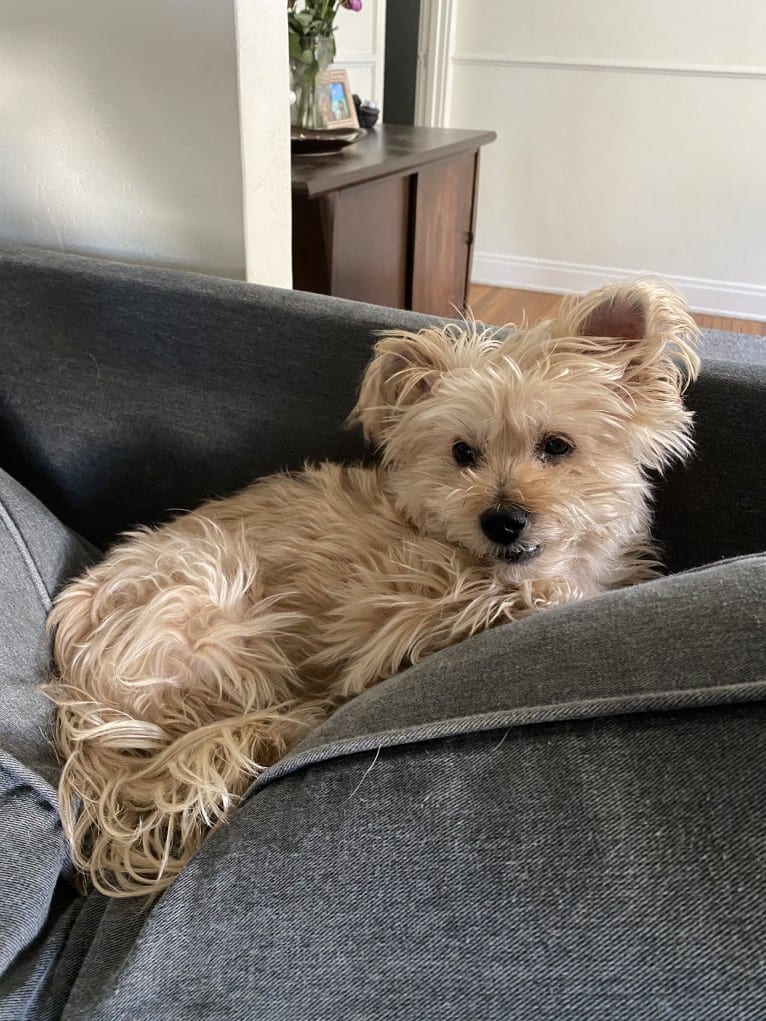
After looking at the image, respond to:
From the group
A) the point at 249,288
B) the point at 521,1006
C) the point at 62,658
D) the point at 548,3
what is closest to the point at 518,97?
the point at 548,3

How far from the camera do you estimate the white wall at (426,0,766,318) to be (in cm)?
391

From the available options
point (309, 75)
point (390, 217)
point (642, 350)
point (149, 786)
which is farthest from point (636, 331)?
point (309, 75)

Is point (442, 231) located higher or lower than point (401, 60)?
lower

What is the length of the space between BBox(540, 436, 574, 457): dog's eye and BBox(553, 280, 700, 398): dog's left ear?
0.10 m

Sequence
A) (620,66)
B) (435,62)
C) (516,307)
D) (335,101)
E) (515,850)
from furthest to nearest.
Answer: (516,307)
(435,62)
(620,66)
(335,101)
(515,850)

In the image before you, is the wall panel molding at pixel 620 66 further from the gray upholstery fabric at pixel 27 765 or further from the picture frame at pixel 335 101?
the gray upholstery fabric at pixel 27 765

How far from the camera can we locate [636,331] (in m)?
1.03

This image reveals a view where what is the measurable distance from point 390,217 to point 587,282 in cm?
253

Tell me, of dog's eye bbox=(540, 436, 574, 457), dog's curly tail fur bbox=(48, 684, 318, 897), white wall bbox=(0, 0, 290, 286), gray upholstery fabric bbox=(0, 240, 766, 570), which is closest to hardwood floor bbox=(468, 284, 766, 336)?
white wall bbox=(0, 0, 290, 286)

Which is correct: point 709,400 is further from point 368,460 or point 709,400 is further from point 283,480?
point 283,480

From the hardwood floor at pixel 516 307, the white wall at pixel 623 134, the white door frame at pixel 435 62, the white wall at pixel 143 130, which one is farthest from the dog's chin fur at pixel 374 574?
the white door frame at pixel 435 62

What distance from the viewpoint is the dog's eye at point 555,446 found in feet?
3.40

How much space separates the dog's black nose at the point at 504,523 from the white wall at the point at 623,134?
12.8 feet

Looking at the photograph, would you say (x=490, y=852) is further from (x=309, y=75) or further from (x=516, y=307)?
(x=516, y=307)
